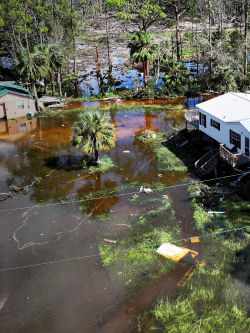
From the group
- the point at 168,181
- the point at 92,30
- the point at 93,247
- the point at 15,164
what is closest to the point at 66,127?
the point at 15,164

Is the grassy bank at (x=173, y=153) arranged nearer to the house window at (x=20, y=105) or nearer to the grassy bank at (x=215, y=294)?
the grassy bank at (x=215, y=294)

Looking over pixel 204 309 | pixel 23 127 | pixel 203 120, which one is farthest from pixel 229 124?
pixel 23 127

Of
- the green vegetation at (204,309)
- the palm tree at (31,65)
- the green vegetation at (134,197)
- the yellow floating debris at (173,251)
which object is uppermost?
the palm tree at (31,65)

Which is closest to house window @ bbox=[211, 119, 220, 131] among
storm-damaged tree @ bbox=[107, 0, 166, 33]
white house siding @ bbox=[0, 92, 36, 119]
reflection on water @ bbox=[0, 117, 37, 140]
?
reflection on water @ bbox=[0, 117, 37, 140]

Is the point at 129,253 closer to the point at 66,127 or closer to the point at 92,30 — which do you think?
the point at 66,127

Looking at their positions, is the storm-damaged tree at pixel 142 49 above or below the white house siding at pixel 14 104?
above

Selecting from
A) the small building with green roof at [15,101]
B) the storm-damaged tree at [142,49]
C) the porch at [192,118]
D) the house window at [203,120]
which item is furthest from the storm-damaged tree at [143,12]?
the house window at [203,120]
